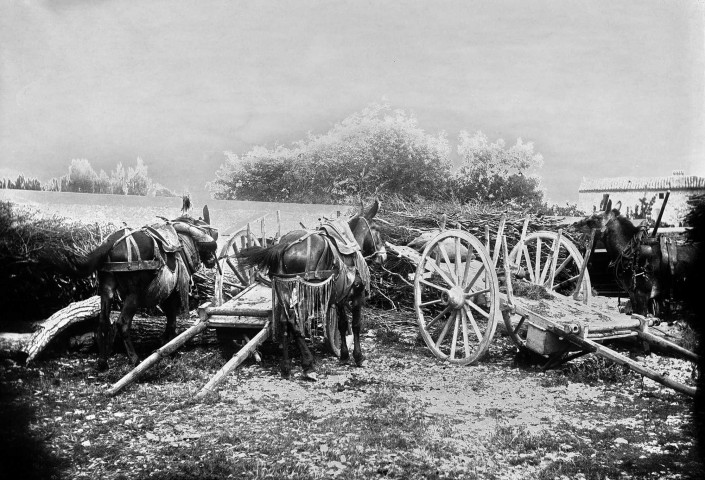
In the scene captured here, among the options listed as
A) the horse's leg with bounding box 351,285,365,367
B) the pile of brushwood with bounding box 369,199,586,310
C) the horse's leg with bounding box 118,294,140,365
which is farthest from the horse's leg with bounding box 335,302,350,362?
the horse's leg with bounding box 118,294,140,365

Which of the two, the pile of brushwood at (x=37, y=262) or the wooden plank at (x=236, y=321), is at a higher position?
the pile of brushwood at (x=37, y=262)

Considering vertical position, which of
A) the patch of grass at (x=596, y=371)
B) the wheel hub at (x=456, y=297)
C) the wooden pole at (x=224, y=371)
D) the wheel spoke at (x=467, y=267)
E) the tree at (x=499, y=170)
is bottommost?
the patch of grass at (x=596, y=371)

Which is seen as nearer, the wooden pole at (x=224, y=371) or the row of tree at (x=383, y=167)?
the wooden pole at (x=224, y=371)

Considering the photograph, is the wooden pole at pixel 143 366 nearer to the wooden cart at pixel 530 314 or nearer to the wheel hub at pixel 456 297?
the wooden cart at pixel 530 314

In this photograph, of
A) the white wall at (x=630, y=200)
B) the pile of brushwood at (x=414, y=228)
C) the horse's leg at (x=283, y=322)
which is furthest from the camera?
the white wall at (x=630, y=200)

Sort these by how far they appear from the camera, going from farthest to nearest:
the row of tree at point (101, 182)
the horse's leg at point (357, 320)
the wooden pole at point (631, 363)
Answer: the row of tree at point (101, 182), the horse's leg at point (357, 320), the wooden pole at point (631, 363)

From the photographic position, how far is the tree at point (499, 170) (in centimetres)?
1844

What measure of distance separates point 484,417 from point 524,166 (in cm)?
1467

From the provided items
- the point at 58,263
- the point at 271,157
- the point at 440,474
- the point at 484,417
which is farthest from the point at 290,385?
the point at 271,157

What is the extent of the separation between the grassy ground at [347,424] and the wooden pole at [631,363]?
0.23 metres

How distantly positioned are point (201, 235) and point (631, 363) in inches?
218

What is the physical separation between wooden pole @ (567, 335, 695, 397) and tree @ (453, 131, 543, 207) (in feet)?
41.3

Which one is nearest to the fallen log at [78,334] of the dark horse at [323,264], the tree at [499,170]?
the dark horse at [323,264]

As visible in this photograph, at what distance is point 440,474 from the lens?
4.00 meters
